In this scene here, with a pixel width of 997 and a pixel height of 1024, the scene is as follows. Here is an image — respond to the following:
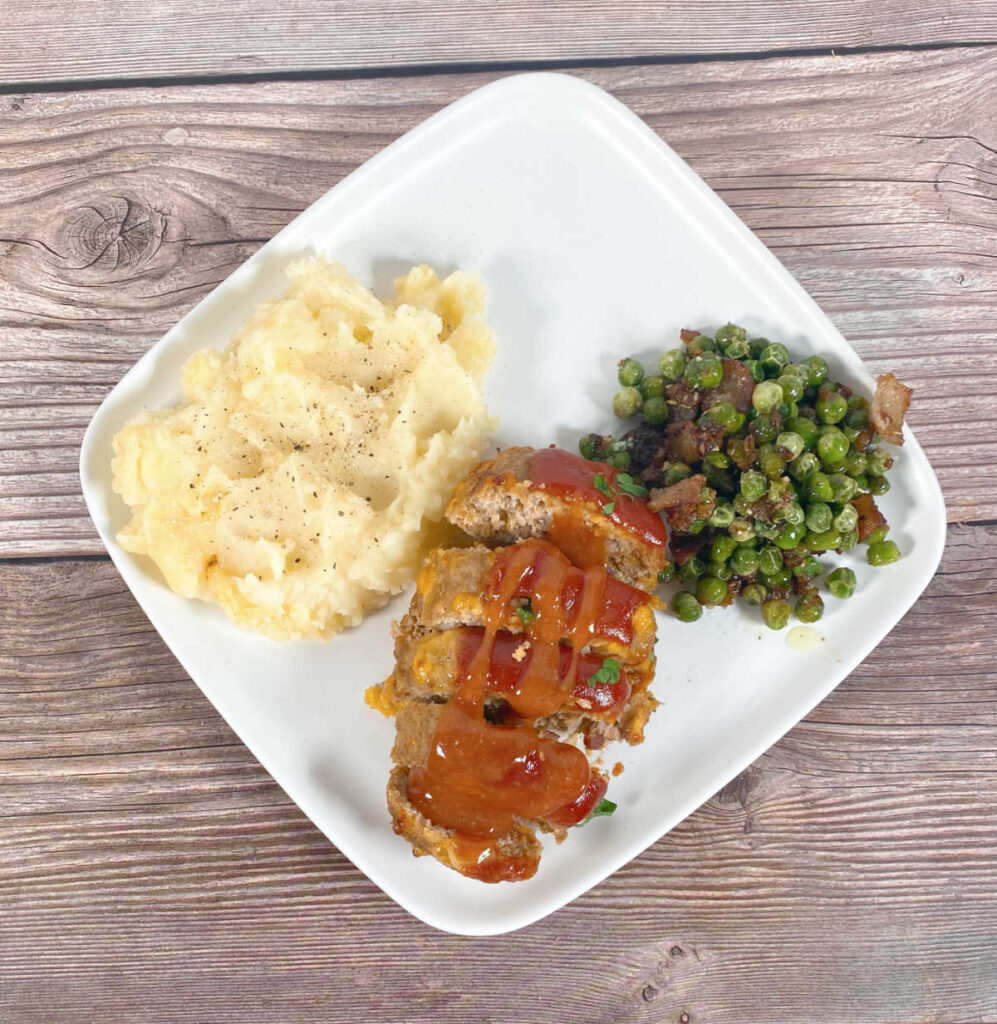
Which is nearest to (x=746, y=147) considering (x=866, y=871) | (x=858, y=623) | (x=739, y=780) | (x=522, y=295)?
Answer: (x=522, y=295)

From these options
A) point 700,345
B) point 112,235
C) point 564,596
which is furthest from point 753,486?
point 112,235

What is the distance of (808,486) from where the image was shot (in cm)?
379

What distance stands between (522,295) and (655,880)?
11.0 ft

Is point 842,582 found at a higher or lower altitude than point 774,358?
lower

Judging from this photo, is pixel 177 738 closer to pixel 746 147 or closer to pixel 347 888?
pixel 347 888

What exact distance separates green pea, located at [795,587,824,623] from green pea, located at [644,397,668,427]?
1.16 metres

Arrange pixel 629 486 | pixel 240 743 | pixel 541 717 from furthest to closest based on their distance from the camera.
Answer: pixel 240 743 → pixel 629 486 → pixel 541 717

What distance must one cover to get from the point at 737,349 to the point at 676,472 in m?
0.73

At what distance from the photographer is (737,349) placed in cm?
397

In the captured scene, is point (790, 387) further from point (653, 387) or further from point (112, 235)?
point (112, 235)

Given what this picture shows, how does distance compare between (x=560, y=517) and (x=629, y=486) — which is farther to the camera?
(x=629, y=486)

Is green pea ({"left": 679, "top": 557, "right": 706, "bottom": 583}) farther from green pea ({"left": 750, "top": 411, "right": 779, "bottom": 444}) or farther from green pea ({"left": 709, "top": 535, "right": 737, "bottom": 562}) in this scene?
green pea ({"left": 750, "top": 411, "right": 779, "bottom": 444})

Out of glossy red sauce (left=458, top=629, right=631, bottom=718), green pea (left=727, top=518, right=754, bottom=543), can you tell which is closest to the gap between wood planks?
green pea (left=727, top=518, right=754, bottom=543)

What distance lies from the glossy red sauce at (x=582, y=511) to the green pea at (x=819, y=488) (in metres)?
0.83
